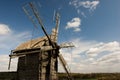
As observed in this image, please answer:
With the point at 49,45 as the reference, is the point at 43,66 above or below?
below

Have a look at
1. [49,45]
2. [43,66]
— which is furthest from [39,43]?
[43,66]

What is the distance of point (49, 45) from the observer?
21.1m

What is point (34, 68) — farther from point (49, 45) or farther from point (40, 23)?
point (40, 23)

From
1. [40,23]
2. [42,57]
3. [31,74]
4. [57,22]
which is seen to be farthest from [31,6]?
[31,74]

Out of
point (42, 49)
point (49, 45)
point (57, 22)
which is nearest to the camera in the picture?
point (42, 49)

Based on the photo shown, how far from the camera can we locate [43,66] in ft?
64.8

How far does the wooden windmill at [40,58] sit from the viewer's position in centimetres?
1967

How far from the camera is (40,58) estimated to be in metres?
19.7

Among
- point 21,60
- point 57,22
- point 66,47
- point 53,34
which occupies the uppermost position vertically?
point 57,22

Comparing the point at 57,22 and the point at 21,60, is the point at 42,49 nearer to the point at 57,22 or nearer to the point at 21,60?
the point at 21,60

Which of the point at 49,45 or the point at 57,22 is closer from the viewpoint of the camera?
the point at 49,45

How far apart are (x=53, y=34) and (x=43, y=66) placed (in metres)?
3.96

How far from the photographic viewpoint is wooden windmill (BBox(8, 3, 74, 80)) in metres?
19.7

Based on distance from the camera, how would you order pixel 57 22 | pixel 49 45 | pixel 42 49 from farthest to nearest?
pixel 57 22, pixel 49 45, pixel 42 49
